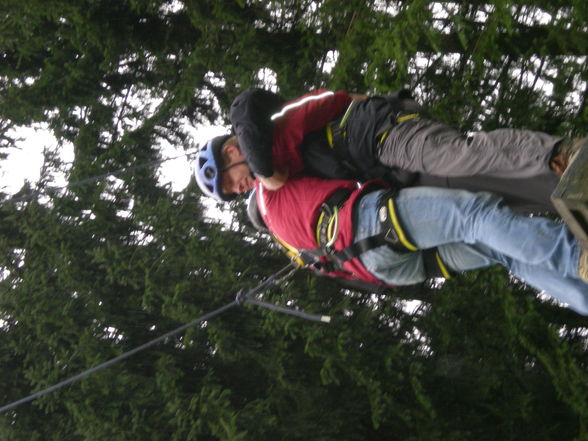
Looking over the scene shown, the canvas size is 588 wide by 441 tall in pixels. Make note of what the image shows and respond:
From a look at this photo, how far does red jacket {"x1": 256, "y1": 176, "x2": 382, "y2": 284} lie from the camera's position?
3.15 meters

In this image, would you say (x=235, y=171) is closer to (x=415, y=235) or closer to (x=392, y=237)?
(x=392, y=237)

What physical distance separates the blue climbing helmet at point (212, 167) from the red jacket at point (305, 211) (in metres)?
0.27

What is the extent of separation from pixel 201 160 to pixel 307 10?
349 cm

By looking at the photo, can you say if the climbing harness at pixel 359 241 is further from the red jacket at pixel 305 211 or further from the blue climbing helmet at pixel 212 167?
the blue climbing helmet at pixel 212 167

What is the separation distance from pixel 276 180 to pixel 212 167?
0.47 meters

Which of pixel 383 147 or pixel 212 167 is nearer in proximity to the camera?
pixel 383 147

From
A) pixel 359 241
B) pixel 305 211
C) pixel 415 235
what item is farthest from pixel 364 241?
pixel 305 211

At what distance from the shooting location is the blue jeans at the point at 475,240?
254 centimetres

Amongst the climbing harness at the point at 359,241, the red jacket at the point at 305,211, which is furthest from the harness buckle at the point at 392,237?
the red jacket at the point at 305,211

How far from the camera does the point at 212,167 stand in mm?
3525

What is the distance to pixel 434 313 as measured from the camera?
765cm

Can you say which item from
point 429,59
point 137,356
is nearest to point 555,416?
point 429,59

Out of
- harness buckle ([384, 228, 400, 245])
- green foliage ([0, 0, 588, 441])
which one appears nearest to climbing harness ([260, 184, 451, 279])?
harness buckle ([384, 228, 400, 245])

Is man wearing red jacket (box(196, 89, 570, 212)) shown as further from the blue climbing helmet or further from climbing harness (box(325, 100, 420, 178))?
the blue climbing helmet
